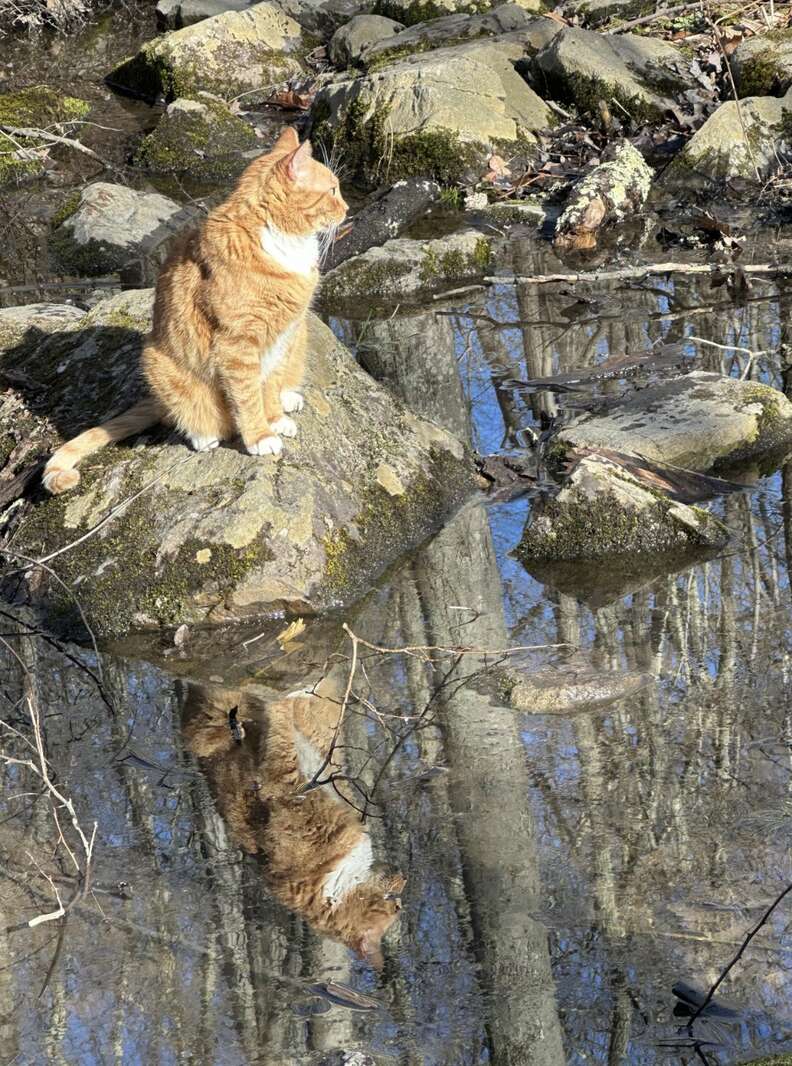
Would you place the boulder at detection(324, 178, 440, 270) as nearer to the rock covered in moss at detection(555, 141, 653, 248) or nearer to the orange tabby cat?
the rock covered in moss at detection(555, 141, 653, 248)

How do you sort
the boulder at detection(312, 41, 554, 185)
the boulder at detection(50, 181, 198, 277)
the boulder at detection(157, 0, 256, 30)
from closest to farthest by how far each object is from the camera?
the boulder at detection(50, 181, 198, 277)
the boulder at detection(312, 41, 554, 185)
the boulder at detection(157, 0, 256, 30)

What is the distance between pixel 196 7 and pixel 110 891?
16.2m

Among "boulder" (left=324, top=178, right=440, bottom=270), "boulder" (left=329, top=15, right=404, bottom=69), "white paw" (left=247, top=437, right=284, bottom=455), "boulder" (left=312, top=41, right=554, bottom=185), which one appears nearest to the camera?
"white paw" (left=247, top=437, right=284, bottom=455)

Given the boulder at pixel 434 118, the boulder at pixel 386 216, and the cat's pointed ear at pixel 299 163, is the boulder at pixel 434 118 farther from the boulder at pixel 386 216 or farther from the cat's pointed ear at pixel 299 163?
the cat's pointed ear at pixel 299 163

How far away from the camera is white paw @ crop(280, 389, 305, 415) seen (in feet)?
20.5

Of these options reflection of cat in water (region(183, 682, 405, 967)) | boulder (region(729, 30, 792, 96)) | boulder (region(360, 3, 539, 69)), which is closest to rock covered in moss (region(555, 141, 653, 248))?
boulder (region(729, 30, 792, 96))

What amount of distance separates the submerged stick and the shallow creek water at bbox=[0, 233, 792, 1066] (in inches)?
138

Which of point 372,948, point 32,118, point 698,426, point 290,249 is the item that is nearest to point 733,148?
point 698,426

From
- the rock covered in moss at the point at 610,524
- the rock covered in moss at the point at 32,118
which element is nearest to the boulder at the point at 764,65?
the rock covered in moss at the point at 32,118

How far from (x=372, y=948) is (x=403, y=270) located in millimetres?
7147

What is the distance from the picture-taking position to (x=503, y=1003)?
3.37 metres

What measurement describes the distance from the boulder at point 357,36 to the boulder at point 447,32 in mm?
161

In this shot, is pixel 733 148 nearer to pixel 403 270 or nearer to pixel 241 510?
pixel 403 270

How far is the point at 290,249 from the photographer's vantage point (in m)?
5.77
